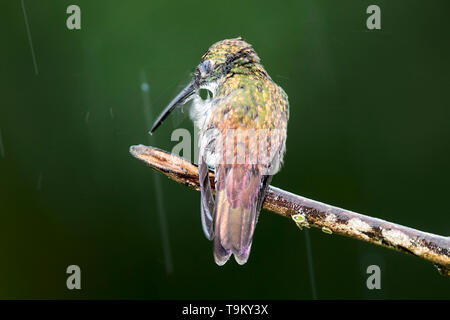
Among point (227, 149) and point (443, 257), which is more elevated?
point (227, 149)

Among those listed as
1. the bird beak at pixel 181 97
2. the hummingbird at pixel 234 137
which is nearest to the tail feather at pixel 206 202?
the hummingbird at pixel 234 137

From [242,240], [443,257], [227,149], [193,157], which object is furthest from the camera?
[193,157]

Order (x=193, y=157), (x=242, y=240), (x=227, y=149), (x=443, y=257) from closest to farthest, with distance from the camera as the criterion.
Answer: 1. (x=443, y=257)
2. (x=242, y=240)
3. (x=227, y=149)
4. (x=193, y=157)

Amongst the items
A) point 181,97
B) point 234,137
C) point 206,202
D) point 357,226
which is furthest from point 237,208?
point 181,97

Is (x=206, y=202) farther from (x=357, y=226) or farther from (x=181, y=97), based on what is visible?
(x=181, y=97)

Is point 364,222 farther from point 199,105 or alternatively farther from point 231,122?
point 199,105

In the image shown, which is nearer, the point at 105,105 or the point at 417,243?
the point at 417,243

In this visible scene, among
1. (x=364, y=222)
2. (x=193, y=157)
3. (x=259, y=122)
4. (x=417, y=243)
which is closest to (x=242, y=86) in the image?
(x=259, y=122)

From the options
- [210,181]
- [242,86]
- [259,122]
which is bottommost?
[210,181]
